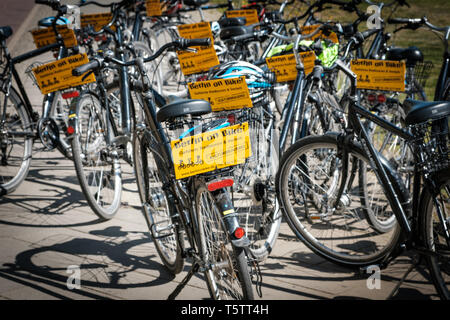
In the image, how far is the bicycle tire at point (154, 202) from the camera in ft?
9.38

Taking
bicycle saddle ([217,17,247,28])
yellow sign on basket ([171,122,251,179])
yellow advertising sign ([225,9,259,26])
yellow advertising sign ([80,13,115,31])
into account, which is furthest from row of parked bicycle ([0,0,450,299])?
yellow advertising sign ([225,9,259,26])

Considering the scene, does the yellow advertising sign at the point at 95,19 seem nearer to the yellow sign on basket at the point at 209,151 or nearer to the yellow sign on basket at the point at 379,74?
the yellow sign on basket at the point at 379,74

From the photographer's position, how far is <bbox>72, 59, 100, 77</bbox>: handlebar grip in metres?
2.92

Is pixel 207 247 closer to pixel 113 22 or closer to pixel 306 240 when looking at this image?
pixel 306 240

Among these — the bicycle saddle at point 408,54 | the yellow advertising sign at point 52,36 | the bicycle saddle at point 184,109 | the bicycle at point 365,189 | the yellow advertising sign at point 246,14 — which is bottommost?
the bicycle at point 365,189

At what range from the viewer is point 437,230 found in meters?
2.67

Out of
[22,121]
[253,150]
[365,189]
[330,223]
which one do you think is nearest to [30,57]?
[22,121]

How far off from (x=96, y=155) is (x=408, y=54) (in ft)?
8.46

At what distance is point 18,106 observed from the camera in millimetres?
4262

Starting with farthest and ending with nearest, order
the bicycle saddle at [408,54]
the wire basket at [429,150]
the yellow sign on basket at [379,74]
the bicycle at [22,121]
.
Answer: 1. the bicycle at [22,121]
2. the bicycle saddle at [408,54]
3. the yellow sign on basket at [379,74]
4. the wire basket at [429,150]

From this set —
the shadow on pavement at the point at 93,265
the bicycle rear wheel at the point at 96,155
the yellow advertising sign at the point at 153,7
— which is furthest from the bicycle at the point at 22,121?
the yellow advertising sign at the point at 153,7

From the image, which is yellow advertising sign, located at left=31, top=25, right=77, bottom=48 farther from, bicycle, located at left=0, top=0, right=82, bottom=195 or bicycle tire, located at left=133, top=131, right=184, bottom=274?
bicycle tire, located at left=133, top=131, right=184, bottom=274

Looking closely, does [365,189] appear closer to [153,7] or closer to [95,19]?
[95,19]

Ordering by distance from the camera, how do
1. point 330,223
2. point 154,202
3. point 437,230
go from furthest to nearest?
point 330,223, point 154,202, point 437,230
